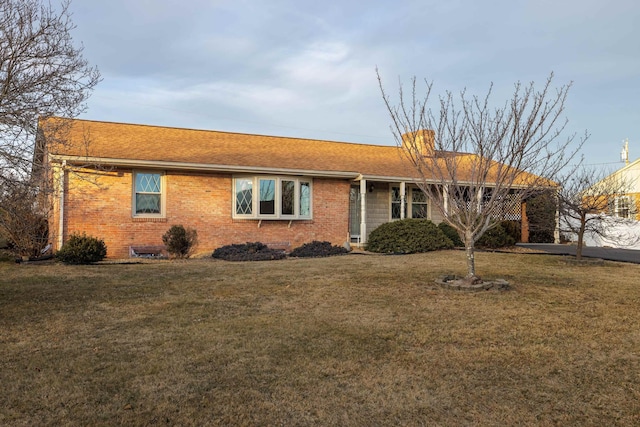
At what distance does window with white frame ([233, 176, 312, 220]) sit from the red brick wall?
32 cm

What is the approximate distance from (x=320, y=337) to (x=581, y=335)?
3012mm

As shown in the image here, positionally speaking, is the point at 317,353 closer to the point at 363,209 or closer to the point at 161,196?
the point at 161,196

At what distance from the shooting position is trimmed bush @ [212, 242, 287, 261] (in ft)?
42.8

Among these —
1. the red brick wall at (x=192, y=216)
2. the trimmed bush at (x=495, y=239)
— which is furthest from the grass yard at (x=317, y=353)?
the trimmed bush at (x=495, y=239)

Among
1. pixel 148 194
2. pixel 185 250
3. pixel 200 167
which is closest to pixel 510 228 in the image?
pixel 200 167

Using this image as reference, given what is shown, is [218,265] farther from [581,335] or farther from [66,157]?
[581,335]

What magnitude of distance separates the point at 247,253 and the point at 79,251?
14.1 ft

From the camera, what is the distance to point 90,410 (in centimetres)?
350

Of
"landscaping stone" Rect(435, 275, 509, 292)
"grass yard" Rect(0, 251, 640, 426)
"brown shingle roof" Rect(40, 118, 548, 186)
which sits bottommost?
"grass yard" Rect(0, 251, 640, 426)

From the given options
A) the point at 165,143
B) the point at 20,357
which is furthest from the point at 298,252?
the point at 20,357

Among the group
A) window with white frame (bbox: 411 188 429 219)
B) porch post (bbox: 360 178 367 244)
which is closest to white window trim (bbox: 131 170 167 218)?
porch post (bbox: 360 178 367 244)

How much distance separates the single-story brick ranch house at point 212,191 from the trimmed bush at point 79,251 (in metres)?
1.28

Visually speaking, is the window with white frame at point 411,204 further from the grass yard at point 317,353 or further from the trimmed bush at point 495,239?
the grass yard at point 317,353

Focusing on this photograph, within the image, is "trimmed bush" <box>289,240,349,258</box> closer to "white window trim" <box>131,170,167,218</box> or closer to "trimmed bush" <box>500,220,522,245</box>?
"white window trim" <box>131,170,167,218</box>
